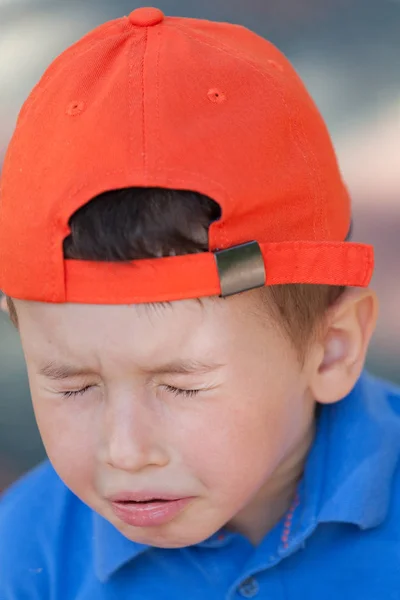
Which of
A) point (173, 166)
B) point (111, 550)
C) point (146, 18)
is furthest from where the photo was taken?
point (111, 550)

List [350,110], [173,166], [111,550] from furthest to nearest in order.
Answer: [350,110]
[111,550]
[173,166]

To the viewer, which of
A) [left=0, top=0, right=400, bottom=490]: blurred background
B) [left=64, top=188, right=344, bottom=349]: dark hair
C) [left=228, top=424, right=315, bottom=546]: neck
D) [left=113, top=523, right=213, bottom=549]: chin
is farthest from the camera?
[left=0, top=0, right=400, bottom=490]: blurred background

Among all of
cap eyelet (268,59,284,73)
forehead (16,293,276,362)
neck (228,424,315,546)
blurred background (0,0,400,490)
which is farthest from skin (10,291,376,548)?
blurred background (0,0,400,490)

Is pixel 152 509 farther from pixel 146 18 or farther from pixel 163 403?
pixel 146 18

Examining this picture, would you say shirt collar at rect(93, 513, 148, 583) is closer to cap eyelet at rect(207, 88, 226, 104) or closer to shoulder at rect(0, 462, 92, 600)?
shoulder at rect(0, 462, 92, 600)

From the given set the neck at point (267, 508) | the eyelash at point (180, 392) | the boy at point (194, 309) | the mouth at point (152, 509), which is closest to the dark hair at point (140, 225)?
the boy at point (194, 309)

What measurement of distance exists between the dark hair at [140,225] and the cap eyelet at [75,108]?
0.09 meters

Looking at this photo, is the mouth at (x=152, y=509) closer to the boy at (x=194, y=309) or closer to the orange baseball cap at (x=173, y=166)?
the boy at (x=194, y=309)

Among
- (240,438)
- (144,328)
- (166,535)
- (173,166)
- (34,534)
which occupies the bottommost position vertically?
(34,534)

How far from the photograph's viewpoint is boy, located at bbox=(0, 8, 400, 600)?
0.68 m

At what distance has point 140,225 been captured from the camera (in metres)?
0.68

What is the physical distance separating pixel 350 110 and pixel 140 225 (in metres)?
0.63

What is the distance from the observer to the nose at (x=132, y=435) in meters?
0.69

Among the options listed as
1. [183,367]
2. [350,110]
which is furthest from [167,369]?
[350,110]
